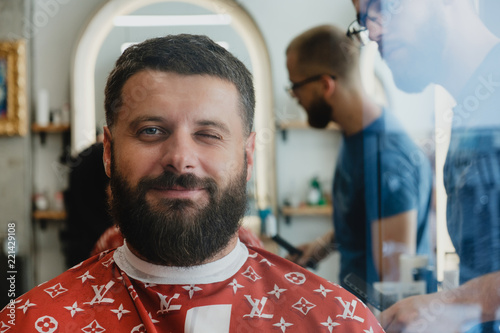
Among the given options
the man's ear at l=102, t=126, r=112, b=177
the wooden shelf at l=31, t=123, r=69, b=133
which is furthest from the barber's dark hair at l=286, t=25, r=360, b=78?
the wooden shelf at l=31, t=123, r=69, b=133

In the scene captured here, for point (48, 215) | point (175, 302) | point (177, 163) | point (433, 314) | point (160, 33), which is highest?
point (160, 33)

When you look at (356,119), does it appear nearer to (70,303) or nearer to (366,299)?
(366,299)

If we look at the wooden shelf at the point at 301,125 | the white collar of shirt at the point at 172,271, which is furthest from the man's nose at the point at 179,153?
the wooden shelf at the point at 301,125

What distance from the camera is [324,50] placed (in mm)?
1235

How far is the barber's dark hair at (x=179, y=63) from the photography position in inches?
37.8

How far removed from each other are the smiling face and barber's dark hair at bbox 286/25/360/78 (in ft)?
1.06

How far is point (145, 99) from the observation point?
3.12 ft

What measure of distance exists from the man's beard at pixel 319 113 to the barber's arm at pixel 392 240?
33 centimetres

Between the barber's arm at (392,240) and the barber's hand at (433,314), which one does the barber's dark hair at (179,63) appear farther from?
the barber's hand at (433,314)

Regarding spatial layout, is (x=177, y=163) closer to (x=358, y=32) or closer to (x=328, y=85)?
(x=328, y=85)

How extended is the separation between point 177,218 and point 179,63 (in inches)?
13.3

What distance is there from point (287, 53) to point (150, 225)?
0.60 m

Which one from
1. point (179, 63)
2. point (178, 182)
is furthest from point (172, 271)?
point (179, 63)

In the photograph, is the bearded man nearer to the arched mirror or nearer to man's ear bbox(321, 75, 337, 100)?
the arched mirror
